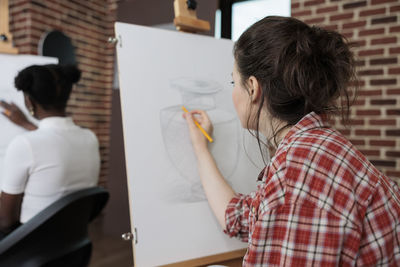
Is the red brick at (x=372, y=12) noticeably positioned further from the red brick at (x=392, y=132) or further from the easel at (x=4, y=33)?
the easel at (x=4, y=33)

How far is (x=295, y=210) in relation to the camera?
2.15 feet

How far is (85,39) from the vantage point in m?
3.54

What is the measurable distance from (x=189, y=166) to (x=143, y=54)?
42cm

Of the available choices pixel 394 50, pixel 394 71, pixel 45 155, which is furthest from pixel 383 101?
pixel 45 155

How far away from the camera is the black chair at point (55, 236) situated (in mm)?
1389

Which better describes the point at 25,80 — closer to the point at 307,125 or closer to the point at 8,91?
the point at 8,91

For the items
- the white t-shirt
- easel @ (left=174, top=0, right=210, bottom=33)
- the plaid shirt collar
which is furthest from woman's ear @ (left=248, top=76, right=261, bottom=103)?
the white t-shirt

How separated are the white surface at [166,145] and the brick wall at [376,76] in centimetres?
135

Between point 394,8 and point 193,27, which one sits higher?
point 394,8

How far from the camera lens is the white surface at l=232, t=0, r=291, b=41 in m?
2.83

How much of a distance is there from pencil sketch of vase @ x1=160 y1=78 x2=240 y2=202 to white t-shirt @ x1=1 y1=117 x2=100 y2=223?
2.18ft

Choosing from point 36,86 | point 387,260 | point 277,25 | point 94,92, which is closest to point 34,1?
point 94,92

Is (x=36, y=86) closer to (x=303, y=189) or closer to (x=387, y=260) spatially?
(x=303, y=189)

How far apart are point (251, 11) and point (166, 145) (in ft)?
7.12
